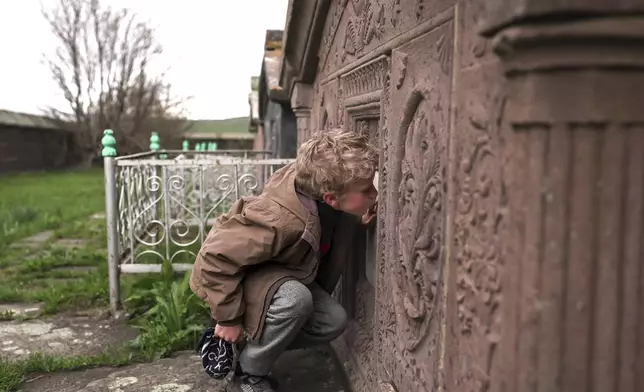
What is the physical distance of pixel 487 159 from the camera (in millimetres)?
1347

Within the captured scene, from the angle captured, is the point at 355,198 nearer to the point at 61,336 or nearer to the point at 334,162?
the point at 334,162

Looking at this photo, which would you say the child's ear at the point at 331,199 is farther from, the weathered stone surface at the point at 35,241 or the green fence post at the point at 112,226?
the weathered stone surface at the point at 35,241

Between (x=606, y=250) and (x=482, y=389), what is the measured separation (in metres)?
0.42

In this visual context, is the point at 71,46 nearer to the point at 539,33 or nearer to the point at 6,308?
the point at 6,308

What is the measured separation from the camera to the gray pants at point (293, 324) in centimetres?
254

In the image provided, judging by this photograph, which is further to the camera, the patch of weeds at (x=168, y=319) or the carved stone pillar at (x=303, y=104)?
the carved stone pillar at (x=303, y=104)

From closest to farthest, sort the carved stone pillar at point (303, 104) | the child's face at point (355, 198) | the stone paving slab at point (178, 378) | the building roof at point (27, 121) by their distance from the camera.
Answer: the child's face at point (355, 198)
the stone paving slab at point (178, 378)
the carved stone pillar at point (303, 104)
the building roof at point (27, 121)

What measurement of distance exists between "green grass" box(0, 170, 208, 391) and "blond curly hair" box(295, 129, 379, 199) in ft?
4.94

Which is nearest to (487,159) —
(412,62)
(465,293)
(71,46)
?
(465,293)

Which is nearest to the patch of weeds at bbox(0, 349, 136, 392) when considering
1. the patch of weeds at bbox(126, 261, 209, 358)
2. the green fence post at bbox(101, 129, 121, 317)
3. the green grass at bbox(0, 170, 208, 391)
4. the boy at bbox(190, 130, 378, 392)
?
the green grass at bbox(0, 170, 208, 391)

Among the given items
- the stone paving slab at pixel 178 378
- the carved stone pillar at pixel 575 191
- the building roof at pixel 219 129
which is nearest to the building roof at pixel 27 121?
the building roof at pixel 219 129

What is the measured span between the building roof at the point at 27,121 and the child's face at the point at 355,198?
19708 millimetres

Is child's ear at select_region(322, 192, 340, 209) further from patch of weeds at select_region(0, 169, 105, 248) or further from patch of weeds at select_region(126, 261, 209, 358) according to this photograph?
patch of weeds at select_region(0, 169, 105, 248)

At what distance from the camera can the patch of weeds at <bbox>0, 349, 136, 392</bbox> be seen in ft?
10.2
